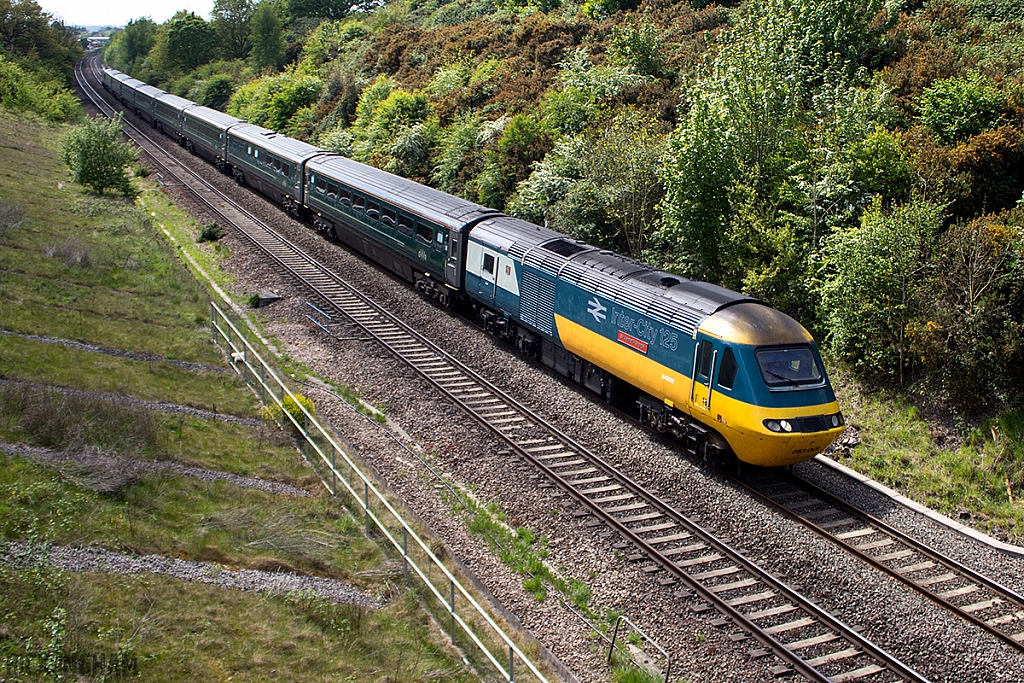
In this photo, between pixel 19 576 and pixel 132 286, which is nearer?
pixel 19 576

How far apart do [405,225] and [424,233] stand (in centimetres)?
124

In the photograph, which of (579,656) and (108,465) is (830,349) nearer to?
(579,656)

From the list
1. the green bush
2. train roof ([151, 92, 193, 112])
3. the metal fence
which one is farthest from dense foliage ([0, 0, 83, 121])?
the metal fence

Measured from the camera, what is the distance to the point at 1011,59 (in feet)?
77.1

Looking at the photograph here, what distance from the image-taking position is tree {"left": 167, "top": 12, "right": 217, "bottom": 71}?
8900 cm

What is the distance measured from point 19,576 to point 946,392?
16729mm

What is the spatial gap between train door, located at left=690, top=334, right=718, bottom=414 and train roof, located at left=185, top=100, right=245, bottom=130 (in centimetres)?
3468

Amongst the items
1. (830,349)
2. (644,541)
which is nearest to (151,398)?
(644,541)

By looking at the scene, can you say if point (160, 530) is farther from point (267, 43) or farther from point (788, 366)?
point (267, 43)

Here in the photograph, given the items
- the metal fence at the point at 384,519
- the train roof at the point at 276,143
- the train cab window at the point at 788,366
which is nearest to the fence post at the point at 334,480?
the metal fence at the point at 384,519

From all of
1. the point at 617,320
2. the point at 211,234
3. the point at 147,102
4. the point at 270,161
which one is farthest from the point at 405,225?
the point at 147,102

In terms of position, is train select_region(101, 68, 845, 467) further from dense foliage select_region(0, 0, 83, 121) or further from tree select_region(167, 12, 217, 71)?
tree select_region(167, 12, 217, 71)

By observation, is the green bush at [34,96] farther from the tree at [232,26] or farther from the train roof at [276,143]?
→ the tree at [232,26]

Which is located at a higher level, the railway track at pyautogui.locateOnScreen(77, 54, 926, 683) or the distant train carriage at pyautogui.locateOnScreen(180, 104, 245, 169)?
the distant train carriage at pyautogui.locateOnScreen(180, 104, 245, 169)
